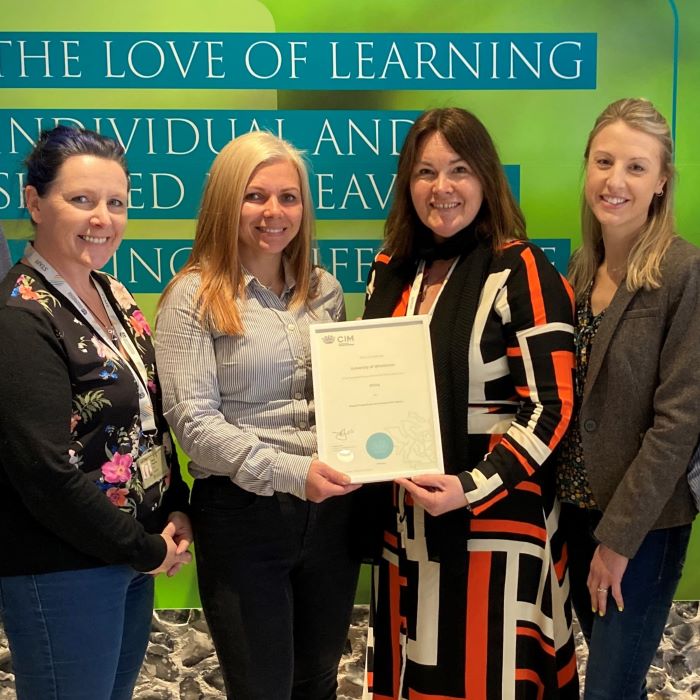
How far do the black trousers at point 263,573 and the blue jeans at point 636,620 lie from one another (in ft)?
2.33

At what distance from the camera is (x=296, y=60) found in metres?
2.99

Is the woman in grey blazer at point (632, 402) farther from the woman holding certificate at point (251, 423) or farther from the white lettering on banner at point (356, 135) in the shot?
the white lettering on banner at point (356, 135)

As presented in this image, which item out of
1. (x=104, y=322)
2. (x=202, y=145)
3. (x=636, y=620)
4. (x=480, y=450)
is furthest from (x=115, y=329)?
(x=636, y=620)

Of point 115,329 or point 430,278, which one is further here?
point 430,278

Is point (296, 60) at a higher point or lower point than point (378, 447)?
higher

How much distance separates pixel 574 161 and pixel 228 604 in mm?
2009

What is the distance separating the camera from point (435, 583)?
7.14 feet

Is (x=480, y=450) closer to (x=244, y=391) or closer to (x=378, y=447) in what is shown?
(x=378, y=447)

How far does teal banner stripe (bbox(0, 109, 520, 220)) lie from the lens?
119 inches

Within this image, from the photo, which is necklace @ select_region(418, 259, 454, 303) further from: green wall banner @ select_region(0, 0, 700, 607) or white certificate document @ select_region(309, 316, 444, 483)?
green wall banner @ select_region(0, 0, 700, 607)

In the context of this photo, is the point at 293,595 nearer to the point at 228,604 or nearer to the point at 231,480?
the point at 228,604

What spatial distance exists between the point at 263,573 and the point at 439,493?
1.64 feet

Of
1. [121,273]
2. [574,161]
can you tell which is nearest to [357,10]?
[574,161]

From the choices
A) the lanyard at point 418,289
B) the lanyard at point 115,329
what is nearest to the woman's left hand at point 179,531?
the lanyard at point 115,329
